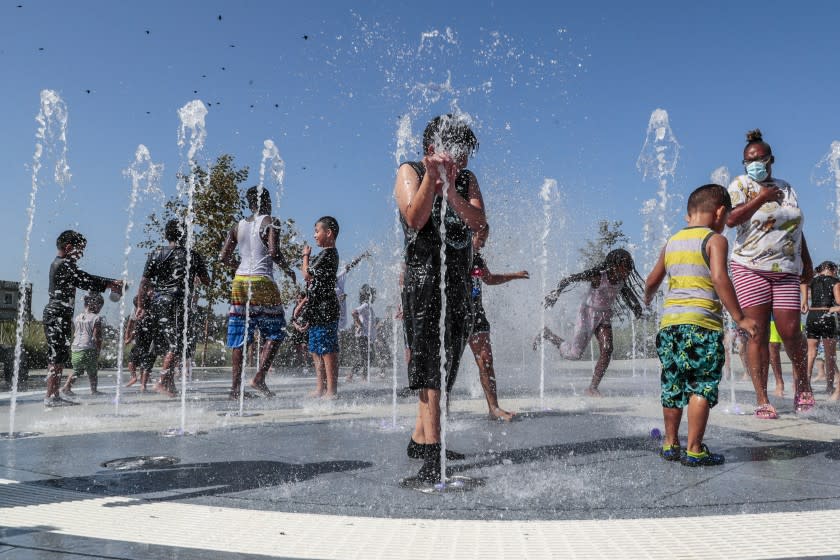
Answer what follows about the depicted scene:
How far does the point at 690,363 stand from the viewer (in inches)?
144

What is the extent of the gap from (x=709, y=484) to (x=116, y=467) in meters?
2.92

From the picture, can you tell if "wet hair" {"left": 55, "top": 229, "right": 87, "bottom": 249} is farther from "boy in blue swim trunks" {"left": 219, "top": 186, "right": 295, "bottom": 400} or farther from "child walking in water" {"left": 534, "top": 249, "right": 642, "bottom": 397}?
"child walking in water" {"left": 534, "top": 249, "right": 642, "bottom": 397}

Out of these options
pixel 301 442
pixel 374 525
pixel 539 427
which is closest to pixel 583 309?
pixel 539 427

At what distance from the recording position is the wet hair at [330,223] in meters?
7.16

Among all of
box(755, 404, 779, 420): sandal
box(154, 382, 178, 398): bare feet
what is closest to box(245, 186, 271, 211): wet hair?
box(154, 382, 178, 398): bare feet

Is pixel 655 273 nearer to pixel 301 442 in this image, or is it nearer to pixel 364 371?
pixel 301 442

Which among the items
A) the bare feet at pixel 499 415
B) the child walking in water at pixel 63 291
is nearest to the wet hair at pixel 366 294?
the child walking in water at pixel 63 291

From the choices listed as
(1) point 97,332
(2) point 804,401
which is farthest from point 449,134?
(1) point 97,332

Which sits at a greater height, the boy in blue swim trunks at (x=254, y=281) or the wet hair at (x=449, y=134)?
the wet hair at (x=449, y=134)

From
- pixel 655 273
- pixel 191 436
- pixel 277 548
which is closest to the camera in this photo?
pixel 277 548

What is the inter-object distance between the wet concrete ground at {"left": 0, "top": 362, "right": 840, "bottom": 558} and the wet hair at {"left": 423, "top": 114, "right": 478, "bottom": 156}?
168 centimetres

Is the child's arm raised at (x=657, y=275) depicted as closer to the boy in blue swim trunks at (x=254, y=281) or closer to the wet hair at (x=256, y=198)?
the boy in blue swim trunks at (x=254, y=281)

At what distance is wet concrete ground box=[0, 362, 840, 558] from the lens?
269cm

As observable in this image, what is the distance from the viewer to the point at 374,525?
7.98ft
